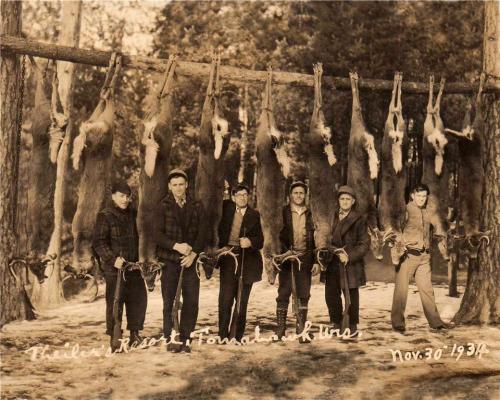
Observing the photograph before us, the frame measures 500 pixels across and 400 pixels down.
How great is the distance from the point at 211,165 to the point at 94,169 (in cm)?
96

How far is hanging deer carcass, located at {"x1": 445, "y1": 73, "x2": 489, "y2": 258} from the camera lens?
21.4 ft

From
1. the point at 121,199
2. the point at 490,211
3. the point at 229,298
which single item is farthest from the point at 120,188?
the point at 490,211

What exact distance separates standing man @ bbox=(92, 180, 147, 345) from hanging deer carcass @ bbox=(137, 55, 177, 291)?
0.74 feet

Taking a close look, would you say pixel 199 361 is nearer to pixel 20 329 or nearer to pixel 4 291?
pixel 4 291

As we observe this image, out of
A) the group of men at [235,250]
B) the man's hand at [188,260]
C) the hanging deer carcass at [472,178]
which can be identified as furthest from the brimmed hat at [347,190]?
the man's hand at [188,260]

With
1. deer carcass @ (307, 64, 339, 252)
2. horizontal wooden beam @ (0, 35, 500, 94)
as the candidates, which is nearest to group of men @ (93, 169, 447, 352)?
deer carcass @ (307, 64, 339, 252)

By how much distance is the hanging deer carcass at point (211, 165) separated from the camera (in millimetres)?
5570

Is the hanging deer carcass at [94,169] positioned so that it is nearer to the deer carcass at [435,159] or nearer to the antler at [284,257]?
the antler at [284,257]

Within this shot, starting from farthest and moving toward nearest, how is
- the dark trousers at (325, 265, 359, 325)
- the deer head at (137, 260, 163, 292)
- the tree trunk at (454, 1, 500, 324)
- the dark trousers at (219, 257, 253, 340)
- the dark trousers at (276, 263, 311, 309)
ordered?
the tree trunk at (454, 1, 500, 324)
the dark trousers at (325, 265, 359, 325)
the dark trousers at (276, 263, 311, 309)
the dark trousers at (219, 257, 253, 340)
the deer head at (137, 260, 163, 292)

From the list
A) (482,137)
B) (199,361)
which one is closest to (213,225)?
(199,361)

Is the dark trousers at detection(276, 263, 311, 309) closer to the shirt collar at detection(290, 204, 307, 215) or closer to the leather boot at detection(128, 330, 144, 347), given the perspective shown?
the shirt collar at detection(290, 204, 307, 215)

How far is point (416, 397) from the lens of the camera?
5441mm

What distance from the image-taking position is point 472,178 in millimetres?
6652

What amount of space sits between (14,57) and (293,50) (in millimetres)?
7851
